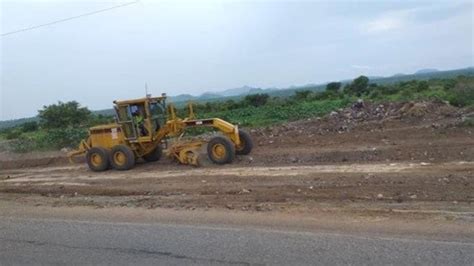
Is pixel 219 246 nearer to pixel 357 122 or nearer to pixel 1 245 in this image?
pixel 1 245

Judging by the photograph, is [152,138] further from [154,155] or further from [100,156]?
[100,156]

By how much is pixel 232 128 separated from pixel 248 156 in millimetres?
1034

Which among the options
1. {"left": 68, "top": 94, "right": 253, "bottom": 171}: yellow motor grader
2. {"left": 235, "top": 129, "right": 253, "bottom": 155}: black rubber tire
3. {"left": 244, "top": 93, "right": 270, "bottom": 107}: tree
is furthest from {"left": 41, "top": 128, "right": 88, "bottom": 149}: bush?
{"left": 244, "top": 93, "right": 270, "bottom": 107}: tree

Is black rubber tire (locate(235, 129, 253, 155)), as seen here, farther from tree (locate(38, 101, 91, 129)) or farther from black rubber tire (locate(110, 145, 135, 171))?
tree (locate(38, 101, 91, 129))

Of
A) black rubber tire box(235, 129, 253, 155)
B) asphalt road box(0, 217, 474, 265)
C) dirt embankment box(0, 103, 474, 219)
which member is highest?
black rubber tire box(235, 129, 253, 155)

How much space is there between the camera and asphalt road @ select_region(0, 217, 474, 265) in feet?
22.7

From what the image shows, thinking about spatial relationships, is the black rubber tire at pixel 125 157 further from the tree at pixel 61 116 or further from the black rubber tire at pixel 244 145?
the tree at pixel 61 116

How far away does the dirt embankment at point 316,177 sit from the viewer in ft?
35.6

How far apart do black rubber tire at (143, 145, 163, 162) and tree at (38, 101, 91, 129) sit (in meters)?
37.3

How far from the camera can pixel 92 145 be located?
19.7 m

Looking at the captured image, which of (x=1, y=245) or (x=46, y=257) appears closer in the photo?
(x=46, y=257)

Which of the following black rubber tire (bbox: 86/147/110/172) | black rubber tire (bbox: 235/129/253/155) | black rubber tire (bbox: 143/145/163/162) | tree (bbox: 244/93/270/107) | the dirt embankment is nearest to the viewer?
the dirt embankment

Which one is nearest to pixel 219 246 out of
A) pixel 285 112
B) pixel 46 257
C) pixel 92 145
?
pixel 46 257

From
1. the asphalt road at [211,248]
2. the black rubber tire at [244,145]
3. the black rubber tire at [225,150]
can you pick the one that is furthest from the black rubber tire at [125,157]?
the asphalt road at [211,248]
